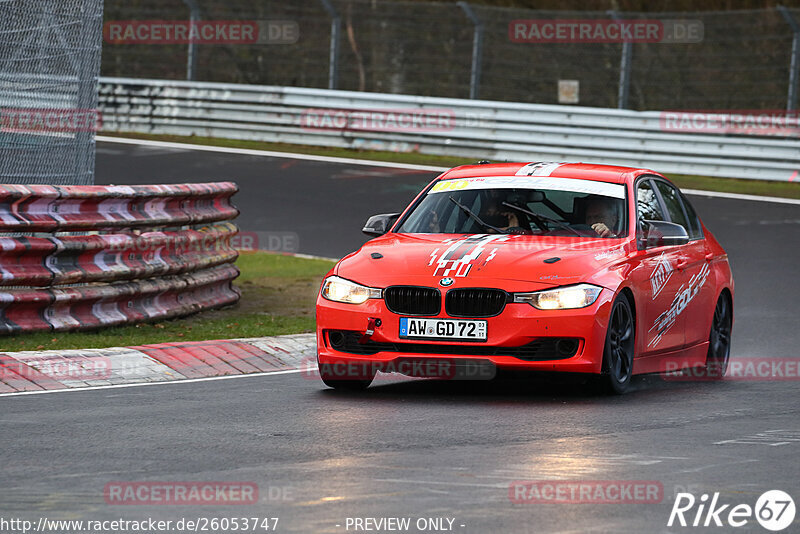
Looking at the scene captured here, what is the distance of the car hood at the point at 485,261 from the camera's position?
963 centimetres

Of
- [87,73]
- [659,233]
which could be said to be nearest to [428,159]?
[87,73]

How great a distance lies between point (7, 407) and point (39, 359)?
136 cm

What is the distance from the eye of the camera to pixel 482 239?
1033cm

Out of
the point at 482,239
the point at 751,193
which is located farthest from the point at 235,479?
the point at 751,193

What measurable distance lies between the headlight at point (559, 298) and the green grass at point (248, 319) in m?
3.38

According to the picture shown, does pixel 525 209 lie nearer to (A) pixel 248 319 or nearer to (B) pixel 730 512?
(A) pixel 248 319

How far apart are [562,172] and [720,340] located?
1893mm

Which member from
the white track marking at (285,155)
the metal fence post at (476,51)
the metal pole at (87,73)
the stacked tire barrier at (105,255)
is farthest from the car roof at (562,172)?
the metal fence post at (476,51)

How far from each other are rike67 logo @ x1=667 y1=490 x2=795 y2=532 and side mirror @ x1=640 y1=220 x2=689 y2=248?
4.11 m

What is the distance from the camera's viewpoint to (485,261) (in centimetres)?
979

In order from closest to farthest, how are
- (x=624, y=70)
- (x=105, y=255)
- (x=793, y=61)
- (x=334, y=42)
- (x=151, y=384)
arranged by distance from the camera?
(x=151, y=384) < (x=105, y=255) < (x=793, y=61) < (x=624, y=70) < (x=334, y=42)

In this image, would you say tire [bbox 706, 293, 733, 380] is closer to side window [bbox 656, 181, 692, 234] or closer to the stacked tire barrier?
side window [bbox 656, 181, 692, 234]

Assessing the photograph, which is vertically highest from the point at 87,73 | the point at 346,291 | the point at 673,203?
the point at 87,73

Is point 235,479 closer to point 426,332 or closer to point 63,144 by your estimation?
point 426,332
